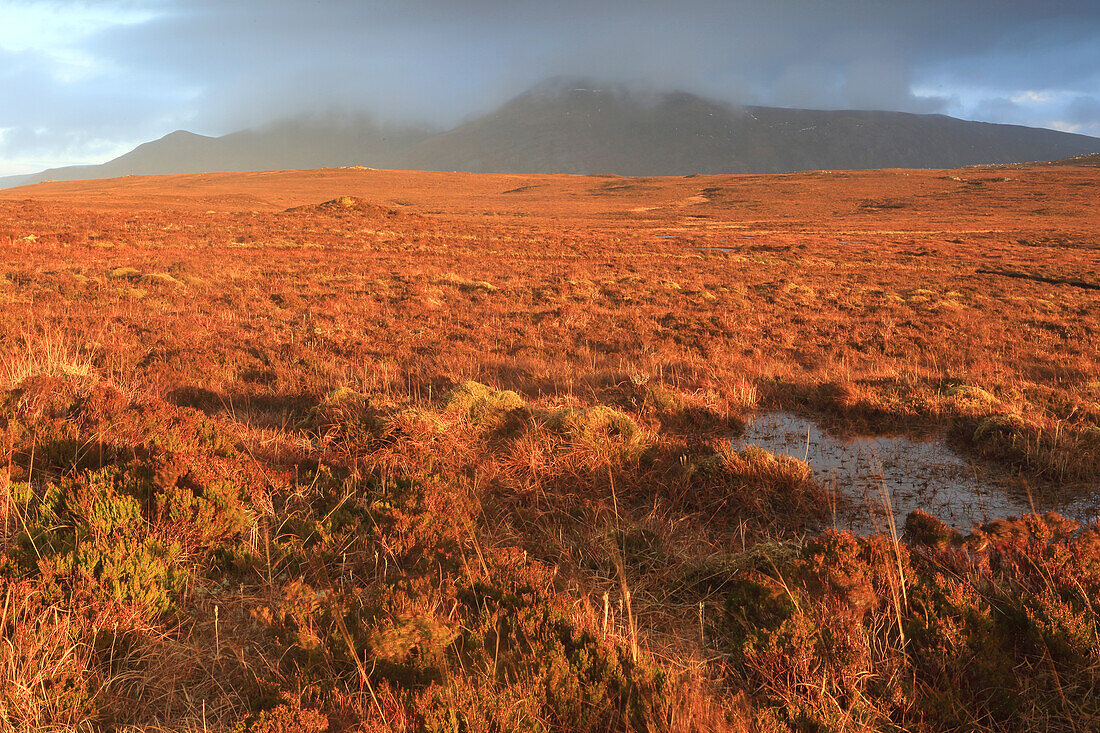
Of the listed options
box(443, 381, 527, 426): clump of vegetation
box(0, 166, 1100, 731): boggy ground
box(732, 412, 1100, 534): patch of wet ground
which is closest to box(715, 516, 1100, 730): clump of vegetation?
box(0, 166, 1100, 731): boggy ground

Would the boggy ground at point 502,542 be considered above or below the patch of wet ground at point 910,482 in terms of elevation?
above

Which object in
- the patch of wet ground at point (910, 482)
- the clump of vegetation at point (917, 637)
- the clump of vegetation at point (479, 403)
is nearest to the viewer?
the clump of vegetation at point (917, 637)

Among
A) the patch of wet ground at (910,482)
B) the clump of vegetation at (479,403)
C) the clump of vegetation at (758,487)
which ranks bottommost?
the patch of wet ground at (910,482)

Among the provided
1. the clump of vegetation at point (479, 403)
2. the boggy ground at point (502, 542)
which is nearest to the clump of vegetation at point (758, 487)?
the boggy ground at point (502, 542)

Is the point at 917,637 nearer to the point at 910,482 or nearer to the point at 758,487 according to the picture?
the point at 758,487

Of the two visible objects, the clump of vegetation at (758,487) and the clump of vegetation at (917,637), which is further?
the clump of vegetation at (758,487)

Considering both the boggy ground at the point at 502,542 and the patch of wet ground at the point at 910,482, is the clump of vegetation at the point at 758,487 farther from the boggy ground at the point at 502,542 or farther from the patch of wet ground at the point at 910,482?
the patch of wet ground at the point at 910,482

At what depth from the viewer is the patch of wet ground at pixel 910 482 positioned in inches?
161

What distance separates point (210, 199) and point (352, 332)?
63886 mm

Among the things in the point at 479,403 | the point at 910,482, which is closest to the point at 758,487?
the point at 910,482

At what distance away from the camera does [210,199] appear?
62.5 metres

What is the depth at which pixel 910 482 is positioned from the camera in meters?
4.66

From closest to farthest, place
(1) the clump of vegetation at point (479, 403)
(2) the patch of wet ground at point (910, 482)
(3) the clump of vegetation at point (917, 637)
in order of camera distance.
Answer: (3) the clump of vegetation at point (917, 637) → (2) the patch of wet ground at point (910, 482) → (1) the clump of vegetation at point (479, 403)

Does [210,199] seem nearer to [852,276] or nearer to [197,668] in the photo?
[852,276]
